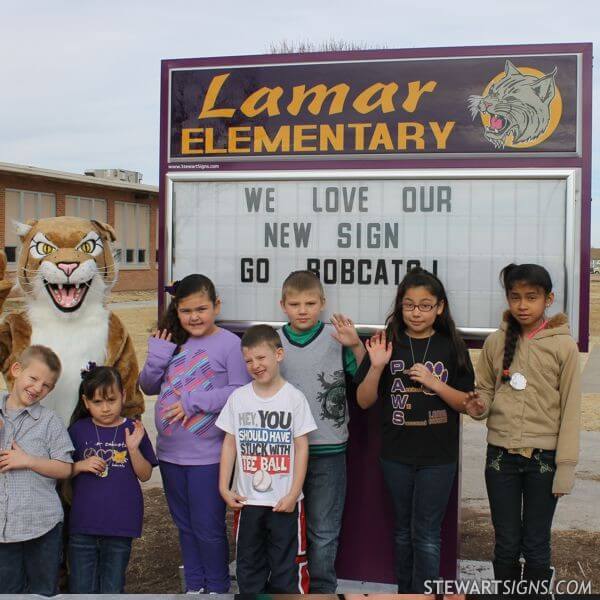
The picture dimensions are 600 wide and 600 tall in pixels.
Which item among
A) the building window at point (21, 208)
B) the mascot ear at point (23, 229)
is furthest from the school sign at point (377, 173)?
the building window at point (21, 208)

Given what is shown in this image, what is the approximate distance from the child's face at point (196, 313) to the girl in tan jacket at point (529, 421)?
4.27ft

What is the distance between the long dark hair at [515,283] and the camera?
3467mm

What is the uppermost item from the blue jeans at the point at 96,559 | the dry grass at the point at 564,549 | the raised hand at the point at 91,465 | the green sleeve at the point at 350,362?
the green sleeve at the point at 350,362

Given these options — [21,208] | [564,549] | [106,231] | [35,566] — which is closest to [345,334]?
[106,231]

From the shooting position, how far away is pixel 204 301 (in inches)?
145

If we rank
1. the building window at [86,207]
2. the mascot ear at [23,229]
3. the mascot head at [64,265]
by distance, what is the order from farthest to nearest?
the building window at [86,207] → the mascot ear at [23,229] → the mascot head at [64,265]

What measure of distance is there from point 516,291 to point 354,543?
5.47 feet

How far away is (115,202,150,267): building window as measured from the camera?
2755 cm

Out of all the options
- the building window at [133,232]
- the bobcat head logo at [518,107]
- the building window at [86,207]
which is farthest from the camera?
the building window at [133,232]

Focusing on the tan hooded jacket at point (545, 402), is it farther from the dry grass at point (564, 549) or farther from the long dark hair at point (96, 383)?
the long dark hair at point (96, 383)

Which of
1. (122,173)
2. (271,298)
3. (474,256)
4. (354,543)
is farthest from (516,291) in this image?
(122,173)

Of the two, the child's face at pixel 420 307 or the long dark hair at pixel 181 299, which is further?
the long dark hair at pixel 181 299

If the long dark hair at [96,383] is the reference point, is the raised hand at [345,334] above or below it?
above

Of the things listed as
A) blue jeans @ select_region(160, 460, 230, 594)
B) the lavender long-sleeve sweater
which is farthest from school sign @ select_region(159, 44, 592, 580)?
blue jeans @ select_region(160, 460, 230, 594)
